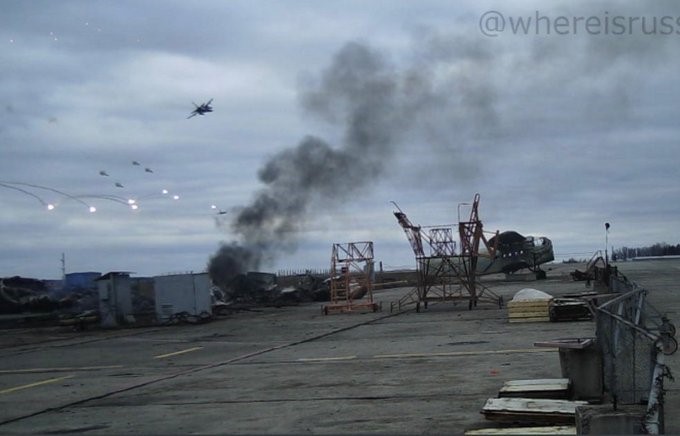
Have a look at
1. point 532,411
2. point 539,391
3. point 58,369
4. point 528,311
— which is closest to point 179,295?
point 58,369

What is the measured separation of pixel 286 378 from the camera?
1326 cm

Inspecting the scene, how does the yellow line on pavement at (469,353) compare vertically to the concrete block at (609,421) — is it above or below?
below

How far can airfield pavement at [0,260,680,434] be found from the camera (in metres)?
9.35

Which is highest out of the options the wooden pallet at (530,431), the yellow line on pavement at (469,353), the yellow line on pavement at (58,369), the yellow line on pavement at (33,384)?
the wooden pallet at (530,431)

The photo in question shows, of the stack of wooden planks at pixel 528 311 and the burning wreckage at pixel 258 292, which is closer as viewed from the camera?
the stack of wooden planks at pixel 528 311

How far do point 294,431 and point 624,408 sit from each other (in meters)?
3.82

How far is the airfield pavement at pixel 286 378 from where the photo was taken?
9352 millimetres

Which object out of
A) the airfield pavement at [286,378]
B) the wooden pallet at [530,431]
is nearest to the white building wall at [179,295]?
the airfield pavement at [286,378]

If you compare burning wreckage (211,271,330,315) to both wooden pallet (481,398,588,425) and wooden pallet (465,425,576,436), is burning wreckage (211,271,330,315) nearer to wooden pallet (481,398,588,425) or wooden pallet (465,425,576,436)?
wooden pallet (481,398,588,425)

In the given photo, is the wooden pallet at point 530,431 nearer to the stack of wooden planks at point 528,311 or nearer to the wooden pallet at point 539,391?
the wooden pallet at point 539,391

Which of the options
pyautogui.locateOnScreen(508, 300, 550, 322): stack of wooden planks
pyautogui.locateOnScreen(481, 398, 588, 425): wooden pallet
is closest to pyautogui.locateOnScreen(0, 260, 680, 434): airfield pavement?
pyautogui.locateOnScreen(481, 398, 588, 425): wooden pallet

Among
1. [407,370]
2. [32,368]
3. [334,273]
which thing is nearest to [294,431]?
[407,370]

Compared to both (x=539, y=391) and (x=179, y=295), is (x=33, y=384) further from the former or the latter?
(x=179, y=295)

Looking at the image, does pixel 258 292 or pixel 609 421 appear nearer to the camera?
pixel 609 421
